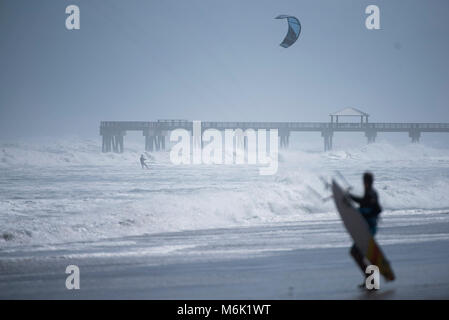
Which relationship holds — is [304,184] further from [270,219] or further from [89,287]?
[89,287]

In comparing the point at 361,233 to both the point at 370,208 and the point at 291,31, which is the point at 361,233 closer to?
the point at 370,208

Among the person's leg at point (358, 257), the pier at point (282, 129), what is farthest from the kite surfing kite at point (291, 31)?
the pier at point (282, 129)

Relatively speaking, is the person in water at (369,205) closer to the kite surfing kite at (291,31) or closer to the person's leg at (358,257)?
the person's leg at (358,257)

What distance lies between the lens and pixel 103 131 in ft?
354

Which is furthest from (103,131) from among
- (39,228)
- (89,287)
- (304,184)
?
(89,287)

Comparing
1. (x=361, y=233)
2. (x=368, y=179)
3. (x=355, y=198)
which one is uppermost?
(x=368, y=179)

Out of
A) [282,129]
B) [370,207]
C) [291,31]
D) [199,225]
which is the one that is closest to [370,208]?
[370,207]

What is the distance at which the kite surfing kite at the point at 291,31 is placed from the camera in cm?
2823

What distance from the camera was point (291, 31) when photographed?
98.7 feet

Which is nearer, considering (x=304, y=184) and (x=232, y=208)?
(x=232, y=208)

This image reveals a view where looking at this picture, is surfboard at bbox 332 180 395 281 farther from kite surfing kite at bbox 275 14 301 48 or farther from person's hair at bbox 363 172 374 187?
kite surfing kite at bbox 275 14 301 48

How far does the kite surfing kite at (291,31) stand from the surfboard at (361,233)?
2015 cm

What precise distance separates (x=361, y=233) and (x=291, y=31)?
2352cm
